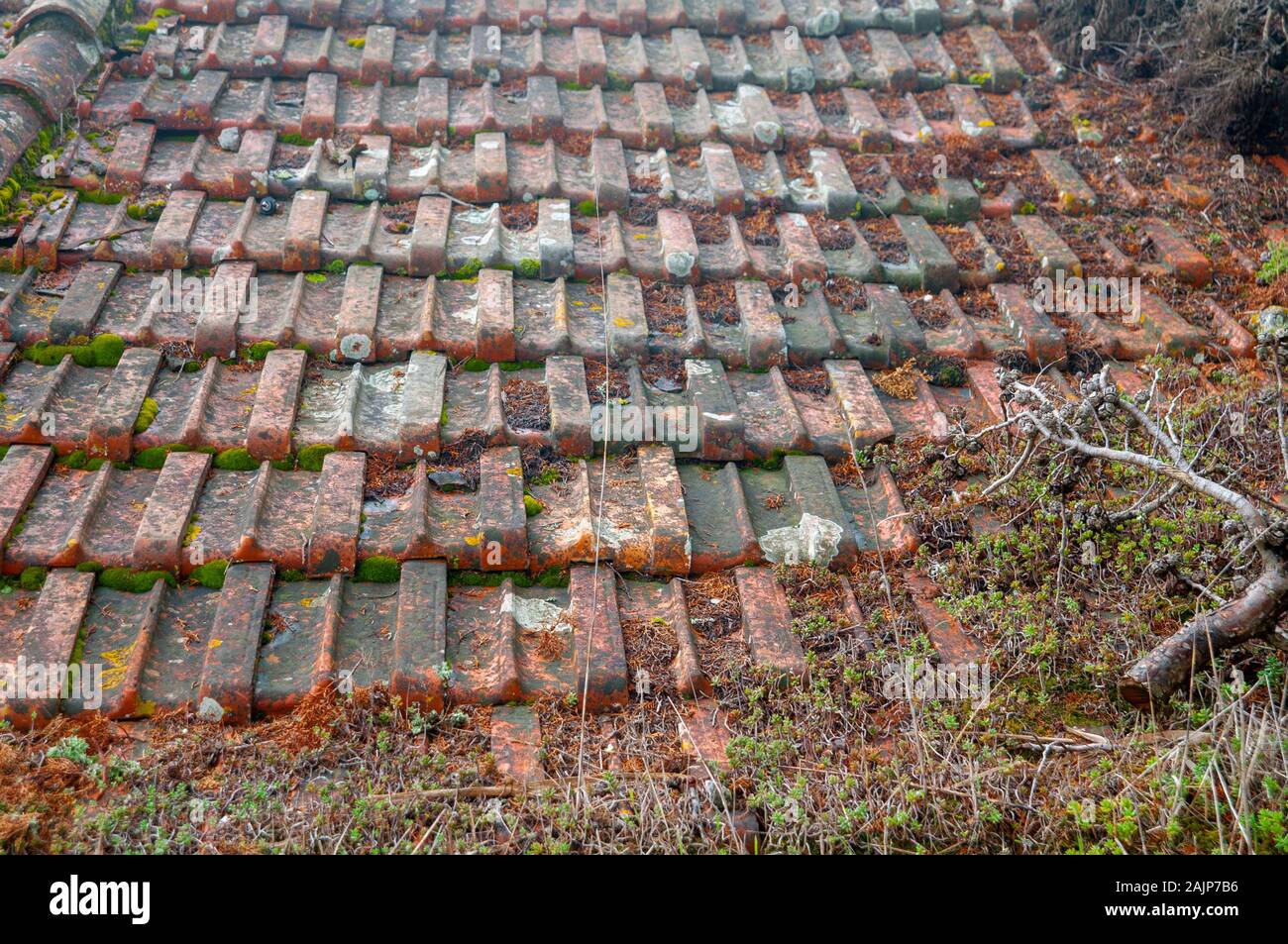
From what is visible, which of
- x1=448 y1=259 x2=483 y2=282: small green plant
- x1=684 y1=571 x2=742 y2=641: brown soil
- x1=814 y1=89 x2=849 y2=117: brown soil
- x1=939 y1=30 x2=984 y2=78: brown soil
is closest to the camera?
x1=684 y1=571 x2=742 y2=641: brown soil

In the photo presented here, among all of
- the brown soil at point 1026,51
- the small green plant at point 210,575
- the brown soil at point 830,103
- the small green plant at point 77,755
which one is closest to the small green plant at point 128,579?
the small green plant at point 210,575

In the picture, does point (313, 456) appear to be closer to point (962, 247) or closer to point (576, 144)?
point (576, 144)

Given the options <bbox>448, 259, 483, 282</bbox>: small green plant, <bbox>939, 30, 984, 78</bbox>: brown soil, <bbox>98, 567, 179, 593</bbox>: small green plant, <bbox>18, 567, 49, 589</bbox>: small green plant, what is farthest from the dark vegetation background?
<bbox>18, 567, 49, 589</bbox>: small green plant

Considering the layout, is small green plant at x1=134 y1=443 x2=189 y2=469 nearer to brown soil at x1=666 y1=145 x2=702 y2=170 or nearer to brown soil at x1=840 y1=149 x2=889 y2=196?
brown soil at x1=666 y1=145 x2=702 y2=170

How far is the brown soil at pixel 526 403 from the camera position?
3701 mm

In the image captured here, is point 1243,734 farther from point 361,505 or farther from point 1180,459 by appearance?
point 361,505

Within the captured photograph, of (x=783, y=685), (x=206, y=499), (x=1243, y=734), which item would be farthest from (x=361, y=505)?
(x=1243, y=734)

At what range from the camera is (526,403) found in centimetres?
378

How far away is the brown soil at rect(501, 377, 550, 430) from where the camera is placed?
3701mm

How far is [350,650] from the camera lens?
303 cm

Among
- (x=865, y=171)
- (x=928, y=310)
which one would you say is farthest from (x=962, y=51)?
(x=928, y=310)

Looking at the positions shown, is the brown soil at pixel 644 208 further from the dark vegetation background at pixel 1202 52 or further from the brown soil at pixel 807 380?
the dark vegetation background at pixel 1202 52

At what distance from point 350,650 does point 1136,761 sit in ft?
7.45

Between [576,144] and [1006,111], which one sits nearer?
[576,144]
